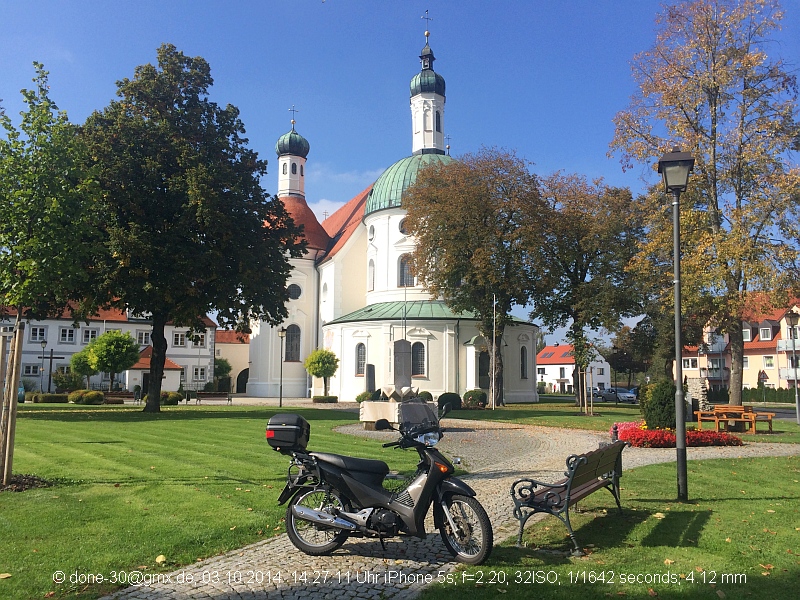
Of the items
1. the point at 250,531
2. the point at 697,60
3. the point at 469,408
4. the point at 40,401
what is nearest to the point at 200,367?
the point at 40,401

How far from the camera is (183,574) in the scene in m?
5.52

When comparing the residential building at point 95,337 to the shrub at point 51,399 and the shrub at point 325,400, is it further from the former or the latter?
the shrub at point 325,400

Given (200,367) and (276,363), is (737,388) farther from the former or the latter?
(200,367)

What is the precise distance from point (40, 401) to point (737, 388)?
3722 cm

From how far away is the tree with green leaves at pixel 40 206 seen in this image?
15.9 meters

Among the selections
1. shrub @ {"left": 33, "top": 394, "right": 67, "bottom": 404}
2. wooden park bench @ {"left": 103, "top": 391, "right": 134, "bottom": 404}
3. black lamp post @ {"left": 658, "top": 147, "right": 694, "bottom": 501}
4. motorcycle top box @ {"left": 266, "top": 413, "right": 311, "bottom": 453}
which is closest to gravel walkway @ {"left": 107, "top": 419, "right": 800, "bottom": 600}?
motorcycle top box @ {"left": 266, "top": 413, "right": 311, "bottom": 453}

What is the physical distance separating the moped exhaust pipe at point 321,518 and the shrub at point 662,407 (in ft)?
42.4

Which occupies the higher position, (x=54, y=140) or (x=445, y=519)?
(x=54, y=140)

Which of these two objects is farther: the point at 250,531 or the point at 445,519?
the point at 250,531

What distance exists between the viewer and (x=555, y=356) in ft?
333

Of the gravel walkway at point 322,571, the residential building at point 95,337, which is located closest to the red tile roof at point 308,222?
the residential building at point 95,337

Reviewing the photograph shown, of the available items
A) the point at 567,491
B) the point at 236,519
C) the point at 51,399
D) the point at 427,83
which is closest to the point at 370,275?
the point at 427,83

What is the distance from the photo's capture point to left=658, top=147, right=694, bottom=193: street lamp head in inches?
367

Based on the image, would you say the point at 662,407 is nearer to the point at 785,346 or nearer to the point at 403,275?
the point at 403,275
